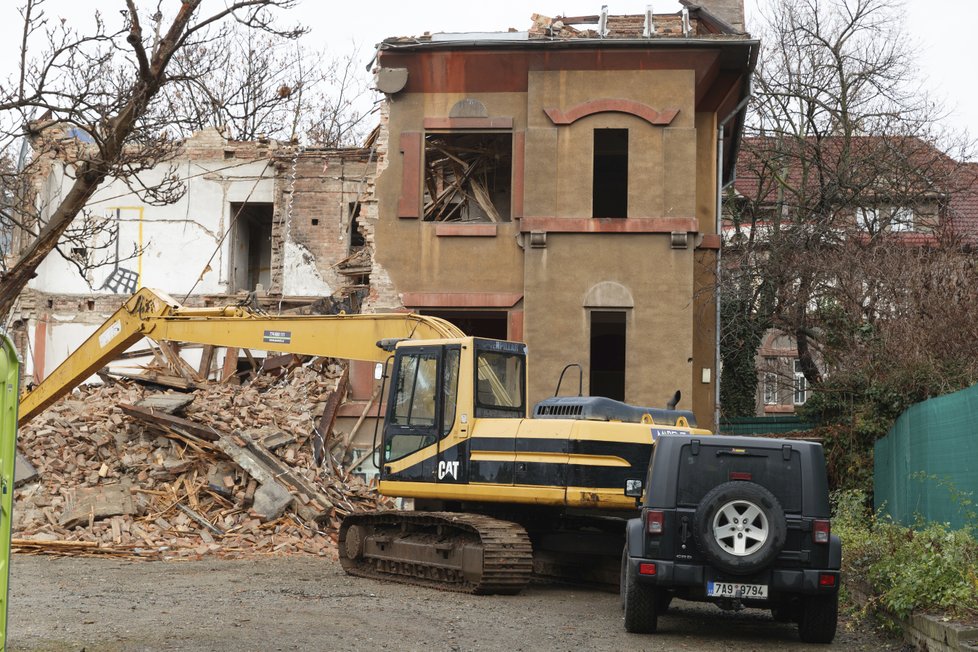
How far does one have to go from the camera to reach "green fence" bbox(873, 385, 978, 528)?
37.7 feet

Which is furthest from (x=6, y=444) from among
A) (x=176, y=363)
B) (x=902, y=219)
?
(x=902, y=219)

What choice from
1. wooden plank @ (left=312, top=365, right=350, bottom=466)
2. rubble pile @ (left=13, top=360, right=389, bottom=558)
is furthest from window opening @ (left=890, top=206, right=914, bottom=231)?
rubble pile @ (left=13, top=360, right=389, bottom=558)

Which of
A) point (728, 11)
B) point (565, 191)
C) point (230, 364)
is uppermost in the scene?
point (728, 11)

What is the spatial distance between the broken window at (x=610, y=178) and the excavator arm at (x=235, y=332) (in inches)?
368

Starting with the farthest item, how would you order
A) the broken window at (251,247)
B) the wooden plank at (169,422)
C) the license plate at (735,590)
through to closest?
the broken window at (251,247), the wooden plank at (169,422), the license plate at (735,590)

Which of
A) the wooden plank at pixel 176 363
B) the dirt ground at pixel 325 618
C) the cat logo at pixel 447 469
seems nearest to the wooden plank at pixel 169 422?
the wooden plank at pixel 176 363

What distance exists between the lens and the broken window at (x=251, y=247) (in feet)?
94.2

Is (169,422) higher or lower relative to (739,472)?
lower

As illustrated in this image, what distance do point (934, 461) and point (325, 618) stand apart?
268 inches

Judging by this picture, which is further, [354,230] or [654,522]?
[354,230]

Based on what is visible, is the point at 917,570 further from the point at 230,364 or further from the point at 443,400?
the point at 230,364

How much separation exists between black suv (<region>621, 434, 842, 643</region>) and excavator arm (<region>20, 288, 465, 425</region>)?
534cm

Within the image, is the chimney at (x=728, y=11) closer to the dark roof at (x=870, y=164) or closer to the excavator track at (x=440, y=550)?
the dark roof at (x=870, y=164)

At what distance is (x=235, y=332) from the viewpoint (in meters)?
16.4
